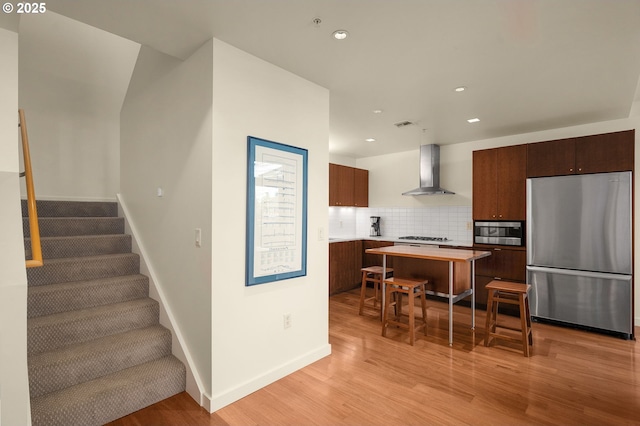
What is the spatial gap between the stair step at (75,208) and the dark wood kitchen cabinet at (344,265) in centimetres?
317

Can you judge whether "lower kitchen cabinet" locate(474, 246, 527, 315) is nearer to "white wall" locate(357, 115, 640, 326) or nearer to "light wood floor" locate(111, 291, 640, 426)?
"light wood floor" locate(111, 291, 640, 426)

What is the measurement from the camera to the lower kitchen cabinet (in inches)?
169

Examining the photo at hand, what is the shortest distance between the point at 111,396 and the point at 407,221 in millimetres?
5182

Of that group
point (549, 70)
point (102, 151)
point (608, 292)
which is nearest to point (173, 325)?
point (102, 151)

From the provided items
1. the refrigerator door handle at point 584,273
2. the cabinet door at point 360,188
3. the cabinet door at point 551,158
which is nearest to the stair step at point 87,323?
the cabinet door at point 360,188

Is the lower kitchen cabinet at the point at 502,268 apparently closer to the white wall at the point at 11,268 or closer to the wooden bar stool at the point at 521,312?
the wooden bar stool at the point at 521,312

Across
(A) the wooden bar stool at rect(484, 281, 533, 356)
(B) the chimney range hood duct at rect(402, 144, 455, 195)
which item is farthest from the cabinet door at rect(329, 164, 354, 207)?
(A) the wooden bar stool at rect(484, 281, 533, 356)

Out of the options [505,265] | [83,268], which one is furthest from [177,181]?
[505,265]

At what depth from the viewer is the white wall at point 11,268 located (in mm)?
1556

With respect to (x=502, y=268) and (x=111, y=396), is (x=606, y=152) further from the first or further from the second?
(x=111, y=396)

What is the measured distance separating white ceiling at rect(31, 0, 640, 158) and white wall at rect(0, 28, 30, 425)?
0.58m

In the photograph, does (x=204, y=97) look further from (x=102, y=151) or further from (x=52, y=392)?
(x=102, y=151)

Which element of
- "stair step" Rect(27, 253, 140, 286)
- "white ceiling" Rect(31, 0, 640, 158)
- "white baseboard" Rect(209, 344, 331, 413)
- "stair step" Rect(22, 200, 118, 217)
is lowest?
"white baseboard" Rect(209, 344, 331, 413)

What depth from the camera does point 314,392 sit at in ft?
8.05
